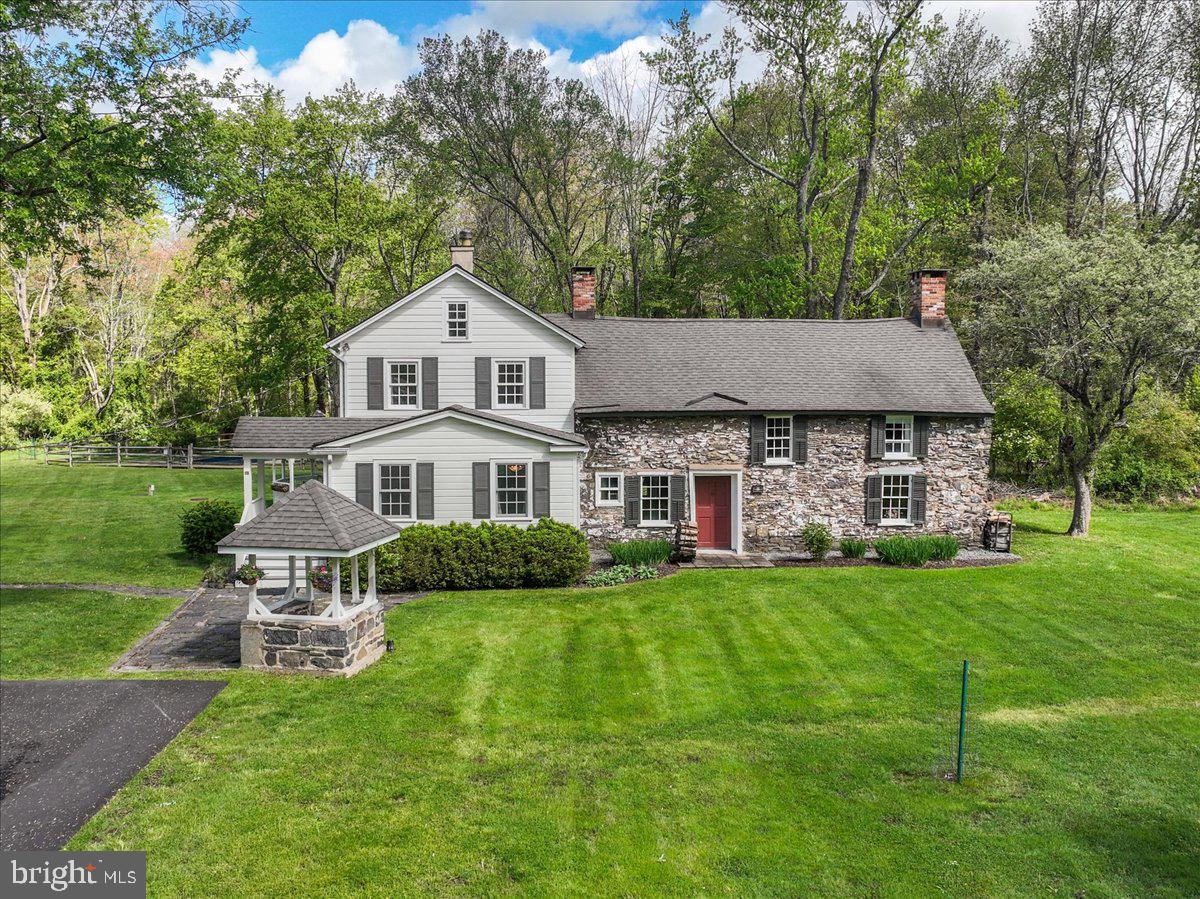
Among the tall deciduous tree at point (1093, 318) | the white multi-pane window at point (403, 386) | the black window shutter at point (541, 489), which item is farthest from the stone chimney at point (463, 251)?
the tall deciduous tree at point (1093, 318)

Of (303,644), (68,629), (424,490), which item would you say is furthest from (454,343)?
(68,629)

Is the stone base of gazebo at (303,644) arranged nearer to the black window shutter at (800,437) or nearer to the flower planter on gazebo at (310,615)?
the flower planter on gazebo at (310,615)

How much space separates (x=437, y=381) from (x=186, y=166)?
7.58 metres

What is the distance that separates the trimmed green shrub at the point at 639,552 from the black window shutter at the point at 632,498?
1183mm

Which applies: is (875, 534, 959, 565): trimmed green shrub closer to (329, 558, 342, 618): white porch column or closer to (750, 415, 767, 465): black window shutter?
(750, 415, 767, 465): black window shutter

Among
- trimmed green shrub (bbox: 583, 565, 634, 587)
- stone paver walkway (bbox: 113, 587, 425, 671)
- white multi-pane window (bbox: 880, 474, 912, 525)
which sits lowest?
stone paver walkway (bbox: 113, 587, 425, 671)

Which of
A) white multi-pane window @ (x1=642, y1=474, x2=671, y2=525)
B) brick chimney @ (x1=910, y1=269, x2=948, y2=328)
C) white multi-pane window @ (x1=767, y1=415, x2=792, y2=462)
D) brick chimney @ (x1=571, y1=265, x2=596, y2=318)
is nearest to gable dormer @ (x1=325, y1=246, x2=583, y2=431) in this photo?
white multi-pane window @ (x1=642, y1=474, x2=671, y2=525)

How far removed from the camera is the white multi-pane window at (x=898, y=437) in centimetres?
2047

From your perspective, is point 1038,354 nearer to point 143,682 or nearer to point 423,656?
→ point 423,656

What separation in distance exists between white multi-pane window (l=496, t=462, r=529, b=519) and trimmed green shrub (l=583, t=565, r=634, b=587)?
2.35m

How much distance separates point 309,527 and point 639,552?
911cm

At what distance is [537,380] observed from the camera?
19969 millimetres

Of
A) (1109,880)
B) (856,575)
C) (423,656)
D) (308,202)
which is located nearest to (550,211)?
(308,202)

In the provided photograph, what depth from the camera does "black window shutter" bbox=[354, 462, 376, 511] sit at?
17891mm
